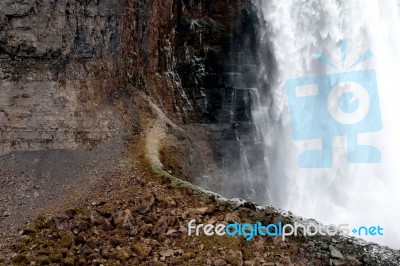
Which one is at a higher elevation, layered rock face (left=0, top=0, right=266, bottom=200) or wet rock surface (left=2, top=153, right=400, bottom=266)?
layered rock face (left=0, top=0, right=266, bottom=200)

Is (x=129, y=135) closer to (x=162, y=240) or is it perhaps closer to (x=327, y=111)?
(x=162, y=240)

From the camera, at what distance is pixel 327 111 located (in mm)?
28812

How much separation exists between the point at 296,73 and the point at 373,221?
9668 millimetres

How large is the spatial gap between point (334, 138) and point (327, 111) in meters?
1.69

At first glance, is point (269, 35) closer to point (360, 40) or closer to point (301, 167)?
point (360, 40)

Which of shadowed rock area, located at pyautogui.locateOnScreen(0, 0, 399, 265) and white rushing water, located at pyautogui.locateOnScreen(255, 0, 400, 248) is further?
white rushing water, located at pyautogui.locateOnScreen(255, 0, 400, 248)

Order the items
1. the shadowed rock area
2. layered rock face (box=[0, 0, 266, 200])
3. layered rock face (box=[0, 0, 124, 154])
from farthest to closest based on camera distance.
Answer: layered rock face (box=[0, 0, 266, 200]), layered rock face (box=[0, 0, 124, 154]), the shadowed rock area

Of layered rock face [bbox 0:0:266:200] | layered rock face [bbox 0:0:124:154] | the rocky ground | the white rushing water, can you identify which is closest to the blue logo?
the white rushing water

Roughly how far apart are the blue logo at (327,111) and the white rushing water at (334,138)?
1.09 feet

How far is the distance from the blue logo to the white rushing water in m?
0.33

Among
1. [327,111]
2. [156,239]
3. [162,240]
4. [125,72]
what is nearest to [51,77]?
[125,72]

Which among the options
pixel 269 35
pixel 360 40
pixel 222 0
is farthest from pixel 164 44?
pixel 360 40

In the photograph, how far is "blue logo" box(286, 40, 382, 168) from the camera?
28.4 metres

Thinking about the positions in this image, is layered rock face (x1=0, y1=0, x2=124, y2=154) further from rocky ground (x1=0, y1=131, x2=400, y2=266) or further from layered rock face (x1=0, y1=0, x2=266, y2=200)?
rocky ground (x1=0, y1=131, x2=400, y2=266)
